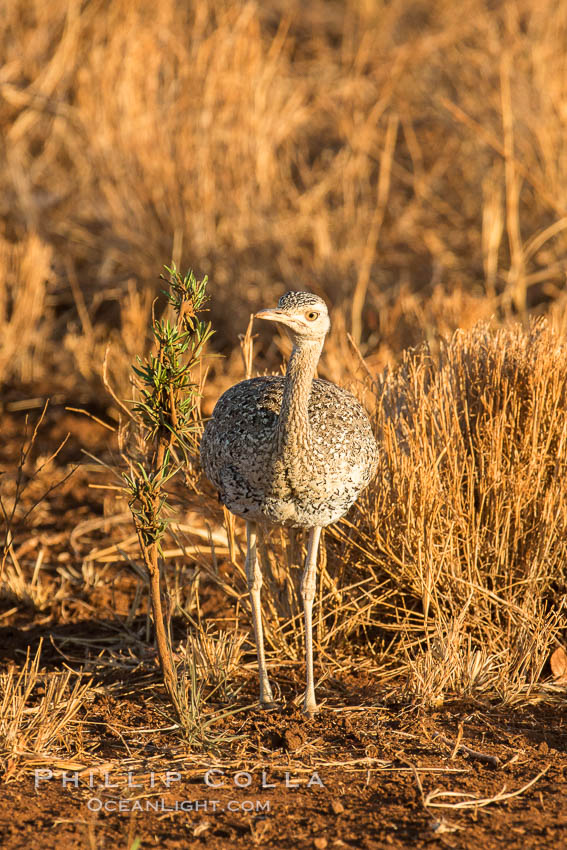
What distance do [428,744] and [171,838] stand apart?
913mm

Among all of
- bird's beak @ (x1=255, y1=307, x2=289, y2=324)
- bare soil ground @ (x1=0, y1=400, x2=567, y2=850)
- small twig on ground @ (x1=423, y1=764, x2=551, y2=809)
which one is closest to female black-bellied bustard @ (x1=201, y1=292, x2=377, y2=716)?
bird's beak @ (x1=255, y1=307, x2=289, y2=324)

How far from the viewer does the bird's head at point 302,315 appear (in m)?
2.98

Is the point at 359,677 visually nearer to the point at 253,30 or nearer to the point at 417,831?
the point at 417,831

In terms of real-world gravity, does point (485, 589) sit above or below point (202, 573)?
above

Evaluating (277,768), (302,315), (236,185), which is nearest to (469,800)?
(277,768)

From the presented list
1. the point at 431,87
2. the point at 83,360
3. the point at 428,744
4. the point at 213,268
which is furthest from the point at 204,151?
the point at 428,744

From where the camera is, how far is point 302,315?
300 cm

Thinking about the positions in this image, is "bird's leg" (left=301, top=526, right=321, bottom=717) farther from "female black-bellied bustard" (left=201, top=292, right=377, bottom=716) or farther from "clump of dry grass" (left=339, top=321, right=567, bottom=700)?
"clump of dry grass" (left=339, top=321, right=567, bottom=700)

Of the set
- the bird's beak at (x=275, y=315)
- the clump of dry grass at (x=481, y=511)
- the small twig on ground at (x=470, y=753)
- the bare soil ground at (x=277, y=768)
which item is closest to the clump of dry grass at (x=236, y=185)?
the clump of dry grass at (x=481, y=511)

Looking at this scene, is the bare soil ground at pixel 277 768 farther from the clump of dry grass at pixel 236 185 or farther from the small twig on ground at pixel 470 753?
the clump of dry grass at pixel 236 185

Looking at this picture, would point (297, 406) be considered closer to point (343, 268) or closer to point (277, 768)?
point (277, 768)

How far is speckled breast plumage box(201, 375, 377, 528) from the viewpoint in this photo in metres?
3.10

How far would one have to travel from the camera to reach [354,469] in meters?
3.18

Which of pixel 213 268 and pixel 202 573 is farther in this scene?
pixel 213 268
